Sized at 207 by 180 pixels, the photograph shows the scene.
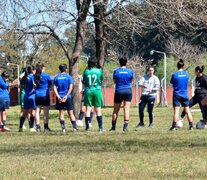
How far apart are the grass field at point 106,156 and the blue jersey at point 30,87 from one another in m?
2.85

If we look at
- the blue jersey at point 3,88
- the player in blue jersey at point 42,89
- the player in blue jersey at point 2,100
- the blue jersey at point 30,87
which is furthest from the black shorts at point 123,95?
the blue jersey at point 3,88

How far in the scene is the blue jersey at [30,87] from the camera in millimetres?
19183

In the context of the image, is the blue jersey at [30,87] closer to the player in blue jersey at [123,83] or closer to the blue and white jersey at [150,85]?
the player in blue jersey at [123,83]

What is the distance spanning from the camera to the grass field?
972cm

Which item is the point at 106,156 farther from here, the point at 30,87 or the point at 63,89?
the point at 30,87

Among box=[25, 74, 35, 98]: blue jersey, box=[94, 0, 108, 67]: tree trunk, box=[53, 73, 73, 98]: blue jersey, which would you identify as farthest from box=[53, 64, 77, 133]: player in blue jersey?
box=[94, 0, 108, 67]: tree trunk

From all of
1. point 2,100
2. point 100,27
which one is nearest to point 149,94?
point 2,100

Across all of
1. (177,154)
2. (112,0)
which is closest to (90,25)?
(112,0)

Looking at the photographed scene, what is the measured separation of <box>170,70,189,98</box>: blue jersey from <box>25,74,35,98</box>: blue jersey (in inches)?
150

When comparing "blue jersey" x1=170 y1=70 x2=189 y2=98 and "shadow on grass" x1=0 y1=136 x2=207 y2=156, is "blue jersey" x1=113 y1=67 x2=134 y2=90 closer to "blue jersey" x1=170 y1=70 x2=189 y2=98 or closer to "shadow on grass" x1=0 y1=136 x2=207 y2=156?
"blue jersey" x1=170 y1=70 x2=189 y2=98

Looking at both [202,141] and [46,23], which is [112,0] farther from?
[202,141]

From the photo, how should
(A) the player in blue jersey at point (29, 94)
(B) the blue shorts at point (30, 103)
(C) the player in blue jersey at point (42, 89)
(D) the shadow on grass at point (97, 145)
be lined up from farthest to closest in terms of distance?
1. (B) the blue shorts at point (30, 103)
2. (A) the player in blue jersey at point (29, 94)
3. (C) the player in blue jersey at point (42, 89)
4. (D) the shadow on grass at point (97, 145)

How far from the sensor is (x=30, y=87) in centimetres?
1941

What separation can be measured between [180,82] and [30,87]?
4.12 m
